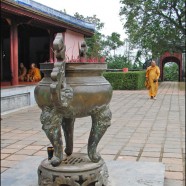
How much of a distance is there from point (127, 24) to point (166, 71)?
1190 cm

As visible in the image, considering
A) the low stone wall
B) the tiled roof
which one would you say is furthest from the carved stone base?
the tiled roof

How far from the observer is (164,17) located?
2683 cm

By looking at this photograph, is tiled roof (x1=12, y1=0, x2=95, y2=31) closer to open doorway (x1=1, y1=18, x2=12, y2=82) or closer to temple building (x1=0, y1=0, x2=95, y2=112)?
temple building (x1=0, y1=0, x2=95, y2=112)

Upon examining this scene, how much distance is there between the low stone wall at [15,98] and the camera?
10352 millimetres

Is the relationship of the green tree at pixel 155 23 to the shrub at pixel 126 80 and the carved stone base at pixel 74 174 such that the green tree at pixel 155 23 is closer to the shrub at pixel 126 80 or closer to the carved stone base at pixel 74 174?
the shrub at pixel 126 80

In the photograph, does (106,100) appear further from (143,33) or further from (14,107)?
(143,33)

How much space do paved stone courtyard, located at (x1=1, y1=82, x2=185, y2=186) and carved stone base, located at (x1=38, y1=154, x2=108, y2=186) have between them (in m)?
1.19

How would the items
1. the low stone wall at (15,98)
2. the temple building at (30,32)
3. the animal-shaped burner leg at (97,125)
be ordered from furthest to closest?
the temple building at (30,32) → the low stone wall at (15,98) → the animal-shaped burner leg at (97,125)

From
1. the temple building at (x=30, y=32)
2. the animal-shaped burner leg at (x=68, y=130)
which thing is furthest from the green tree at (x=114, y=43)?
the animal-shaped burner leg at (x=68, y=130)

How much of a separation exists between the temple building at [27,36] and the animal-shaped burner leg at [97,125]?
5.87 ft

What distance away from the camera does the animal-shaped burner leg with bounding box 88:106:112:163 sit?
3.14 metres

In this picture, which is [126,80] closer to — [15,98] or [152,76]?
[152,76]

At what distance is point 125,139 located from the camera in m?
6.42

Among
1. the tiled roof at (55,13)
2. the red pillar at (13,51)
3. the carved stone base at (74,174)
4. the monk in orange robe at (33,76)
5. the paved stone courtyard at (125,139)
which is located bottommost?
the paved stone courtyard at (125,139)
